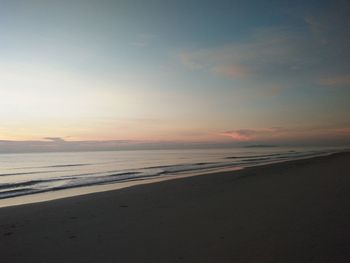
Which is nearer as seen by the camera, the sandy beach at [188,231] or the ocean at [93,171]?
the sandy beach at [188,231]

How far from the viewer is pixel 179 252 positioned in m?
5.65

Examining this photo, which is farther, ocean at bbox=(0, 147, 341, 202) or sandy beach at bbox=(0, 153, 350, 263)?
ocean at bbox=(0, 147, 341, 202)

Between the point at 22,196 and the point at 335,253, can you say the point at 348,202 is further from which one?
the point at 22,196

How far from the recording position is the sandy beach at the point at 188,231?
553 centimetres

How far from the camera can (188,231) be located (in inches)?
274

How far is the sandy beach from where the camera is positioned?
5527 mm

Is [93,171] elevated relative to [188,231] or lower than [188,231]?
lower

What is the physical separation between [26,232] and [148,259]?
3972 millimetres

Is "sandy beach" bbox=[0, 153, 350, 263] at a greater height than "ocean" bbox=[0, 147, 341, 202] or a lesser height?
greater

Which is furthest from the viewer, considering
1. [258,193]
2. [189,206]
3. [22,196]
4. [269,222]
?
[22,196]

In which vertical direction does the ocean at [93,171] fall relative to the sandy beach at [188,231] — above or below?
below

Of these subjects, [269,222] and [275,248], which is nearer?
[275,248]

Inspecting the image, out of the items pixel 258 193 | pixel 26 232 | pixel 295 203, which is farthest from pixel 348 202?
pixel 26 232

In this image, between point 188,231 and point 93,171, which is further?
point 93,171
